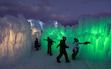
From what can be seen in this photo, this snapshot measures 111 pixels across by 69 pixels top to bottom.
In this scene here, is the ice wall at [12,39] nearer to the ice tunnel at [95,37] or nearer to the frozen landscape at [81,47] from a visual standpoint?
the frozen landscape at [81,47]

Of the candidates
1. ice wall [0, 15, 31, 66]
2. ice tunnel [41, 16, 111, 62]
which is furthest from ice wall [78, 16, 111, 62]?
ice wall [0, 15, 31, 66]

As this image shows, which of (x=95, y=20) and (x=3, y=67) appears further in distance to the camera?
(x=95, y=20)

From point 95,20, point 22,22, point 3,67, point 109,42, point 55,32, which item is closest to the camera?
point 3,67

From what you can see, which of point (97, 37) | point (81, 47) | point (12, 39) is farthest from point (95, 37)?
point (12, 39)

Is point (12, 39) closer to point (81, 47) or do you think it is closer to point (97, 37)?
point (81, 47)

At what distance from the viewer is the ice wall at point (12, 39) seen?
395 inches

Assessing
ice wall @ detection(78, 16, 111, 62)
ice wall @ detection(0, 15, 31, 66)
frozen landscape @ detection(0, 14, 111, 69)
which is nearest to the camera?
frozen landscape @ detection(0, 14, 111, 69)

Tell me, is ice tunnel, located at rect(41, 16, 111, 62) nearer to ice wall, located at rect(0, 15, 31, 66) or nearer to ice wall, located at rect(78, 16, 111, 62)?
ice wall, located at rect(78, 16, 111, 62)

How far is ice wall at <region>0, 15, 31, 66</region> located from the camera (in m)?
10.0

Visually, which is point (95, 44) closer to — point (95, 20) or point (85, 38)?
point (85, 38)

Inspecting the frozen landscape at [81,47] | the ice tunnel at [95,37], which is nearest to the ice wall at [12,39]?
the frozen landscape at [81,47]

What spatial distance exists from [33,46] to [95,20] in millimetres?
9296


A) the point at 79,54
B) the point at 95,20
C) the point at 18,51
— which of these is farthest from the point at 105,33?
the point at 18,51

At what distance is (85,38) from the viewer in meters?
11.5
